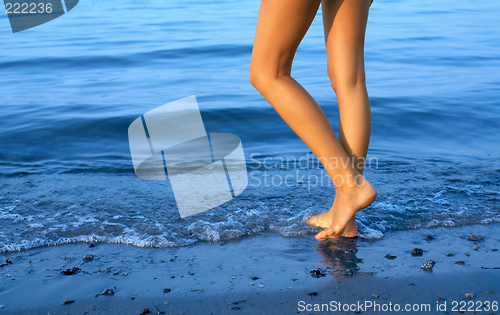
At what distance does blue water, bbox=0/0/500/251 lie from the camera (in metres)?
1.64

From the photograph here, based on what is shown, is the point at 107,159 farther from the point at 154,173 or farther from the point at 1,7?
the point at 1,7

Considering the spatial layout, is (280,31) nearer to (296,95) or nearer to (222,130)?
(296,95)

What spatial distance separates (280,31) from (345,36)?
0.85ft

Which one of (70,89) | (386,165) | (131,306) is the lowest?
(386,165)

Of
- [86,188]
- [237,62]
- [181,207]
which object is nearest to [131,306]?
[181,207]

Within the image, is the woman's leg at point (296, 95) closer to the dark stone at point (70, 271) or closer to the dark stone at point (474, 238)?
the dark stone at point (474, 238)

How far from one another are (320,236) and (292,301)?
339mm

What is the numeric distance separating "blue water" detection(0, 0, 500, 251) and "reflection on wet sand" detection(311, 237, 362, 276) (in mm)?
111

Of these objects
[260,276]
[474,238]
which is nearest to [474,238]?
[474,238]

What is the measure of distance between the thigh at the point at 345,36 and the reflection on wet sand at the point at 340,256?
51cm

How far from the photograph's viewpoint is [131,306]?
1.10 meters

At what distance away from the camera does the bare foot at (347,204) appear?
4.52 feet
